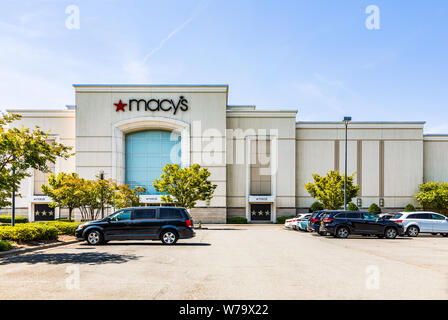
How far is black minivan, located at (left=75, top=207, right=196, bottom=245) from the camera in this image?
17672 millimetres

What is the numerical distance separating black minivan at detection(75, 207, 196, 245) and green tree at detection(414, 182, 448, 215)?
123ft

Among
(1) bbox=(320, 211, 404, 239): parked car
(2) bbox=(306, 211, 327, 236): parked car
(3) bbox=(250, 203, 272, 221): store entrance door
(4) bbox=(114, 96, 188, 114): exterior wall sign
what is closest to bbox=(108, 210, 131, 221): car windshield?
(1) bbox=(320, 211, 404, 239): parked car

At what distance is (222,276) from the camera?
367 inches

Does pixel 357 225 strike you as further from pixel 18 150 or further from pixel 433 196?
pixel 433 196

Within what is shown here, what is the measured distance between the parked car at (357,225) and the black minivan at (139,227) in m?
8.42

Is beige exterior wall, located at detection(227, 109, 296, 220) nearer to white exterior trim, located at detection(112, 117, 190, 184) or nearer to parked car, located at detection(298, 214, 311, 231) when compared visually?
white exterior trim, located at detection(112, 117, 190, 184)

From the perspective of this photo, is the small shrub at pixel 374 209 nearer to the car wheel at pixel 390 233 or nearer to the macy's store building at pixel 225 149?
the macy's store building at pixel 225 149

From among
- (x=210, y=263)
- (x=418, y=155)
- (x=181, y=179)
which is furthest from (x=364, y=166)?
(x=210, y=263)

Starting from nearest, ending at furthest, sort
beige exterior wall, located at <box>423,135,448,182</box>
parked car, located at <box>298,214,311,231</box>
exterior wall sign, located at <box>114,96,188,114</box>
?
parked car, located at <box>298,214,311,231</box> → exterior wall sign, located at <box>114,96,188,114</box> → beige exterior wall, located at <box>423,135,448,182</box>

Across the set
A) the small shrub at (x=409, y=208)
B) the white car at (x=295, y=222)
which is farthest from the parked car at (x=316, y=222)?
the small shrub at (x=409, y=208)

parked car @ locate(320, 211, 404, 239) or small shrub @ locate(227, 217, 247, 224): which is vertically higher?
parked car @ locate(320, 211, 404, 239)

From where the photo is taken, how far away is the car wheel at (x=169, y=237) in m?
17.8

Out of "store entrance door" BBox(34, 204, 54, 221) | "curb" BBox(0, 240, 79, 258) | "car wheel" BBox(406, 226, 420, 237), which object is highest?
"curb" BBox(0, 240, 79, 258)
